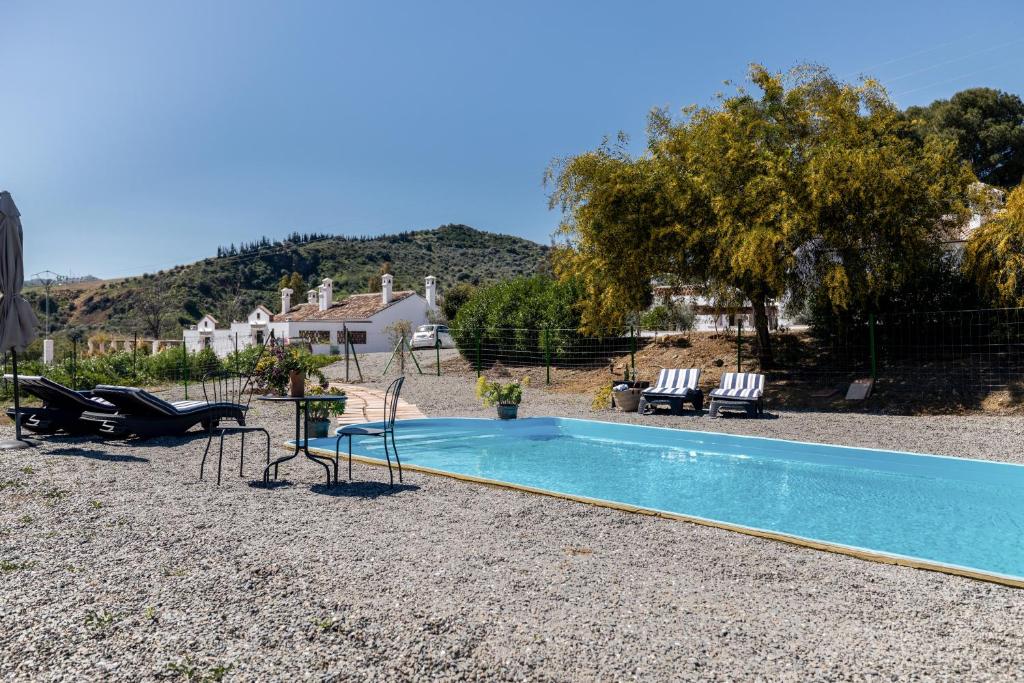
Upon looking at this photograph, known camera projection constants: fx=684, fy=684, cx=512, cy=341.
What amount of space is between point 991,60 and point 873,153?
11249 mm

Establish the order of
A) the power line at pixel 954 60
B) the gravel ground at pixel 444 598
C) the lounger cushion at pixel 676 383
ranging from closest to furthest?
the gravel ground at pixel 444 598 < the lounger cushion at pixel 676 383 < the power line at pixel 954 60

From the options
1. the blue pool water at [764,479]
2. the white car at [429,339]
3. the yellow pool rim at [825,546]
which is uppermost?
the white car at [429,339]

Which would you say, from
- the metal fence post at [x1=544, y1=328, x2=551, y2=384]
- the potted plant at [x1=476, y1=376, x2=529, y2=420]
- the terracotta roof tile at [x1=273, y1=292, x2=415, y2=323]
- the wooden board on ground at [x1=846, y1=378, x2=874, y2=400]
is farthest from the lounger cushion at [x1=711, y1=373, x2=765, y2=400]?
the terracotta roof tile at [x1=273, y1=292, x2=415, y2=323]

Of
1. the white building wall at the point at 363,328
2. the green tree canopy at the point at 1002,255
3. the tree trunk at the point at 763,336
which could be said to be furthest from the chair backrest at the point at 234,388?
the white building wall at the point at 363,328

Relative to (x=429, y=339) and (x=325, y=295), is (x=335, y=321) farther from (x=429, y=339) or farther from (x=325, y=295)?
(x=429, y=339)

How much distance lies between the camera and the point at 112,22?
Answer: 410 inches

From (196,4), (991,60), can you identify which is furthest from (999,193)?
(196,4)

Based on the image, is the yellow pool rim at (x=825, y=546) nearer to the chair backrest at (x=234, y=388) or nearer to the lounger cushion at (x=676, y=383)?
the chair backrest at (x=234, y=388)

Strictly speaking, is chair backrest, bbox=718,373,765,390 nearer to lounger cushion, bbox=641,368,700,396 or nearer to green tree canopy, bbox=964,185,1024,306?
lounger cushion, bbox=641,368,700,396

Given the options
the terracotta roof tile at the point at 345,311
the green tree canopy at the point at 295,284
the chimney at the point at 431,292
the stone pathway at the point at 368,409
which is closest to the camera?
the stone pathway at the point at 368,409

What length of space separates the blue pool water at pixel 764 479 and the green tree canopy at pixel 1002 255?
6.79m

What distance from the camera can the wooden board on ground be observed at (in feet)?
43.1

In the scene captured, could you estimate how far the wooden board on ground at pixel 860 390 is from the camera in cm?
1313

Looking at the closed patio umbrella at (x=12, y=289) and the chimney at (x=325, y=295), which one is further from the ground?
the chimney at (x=325, y=295)
